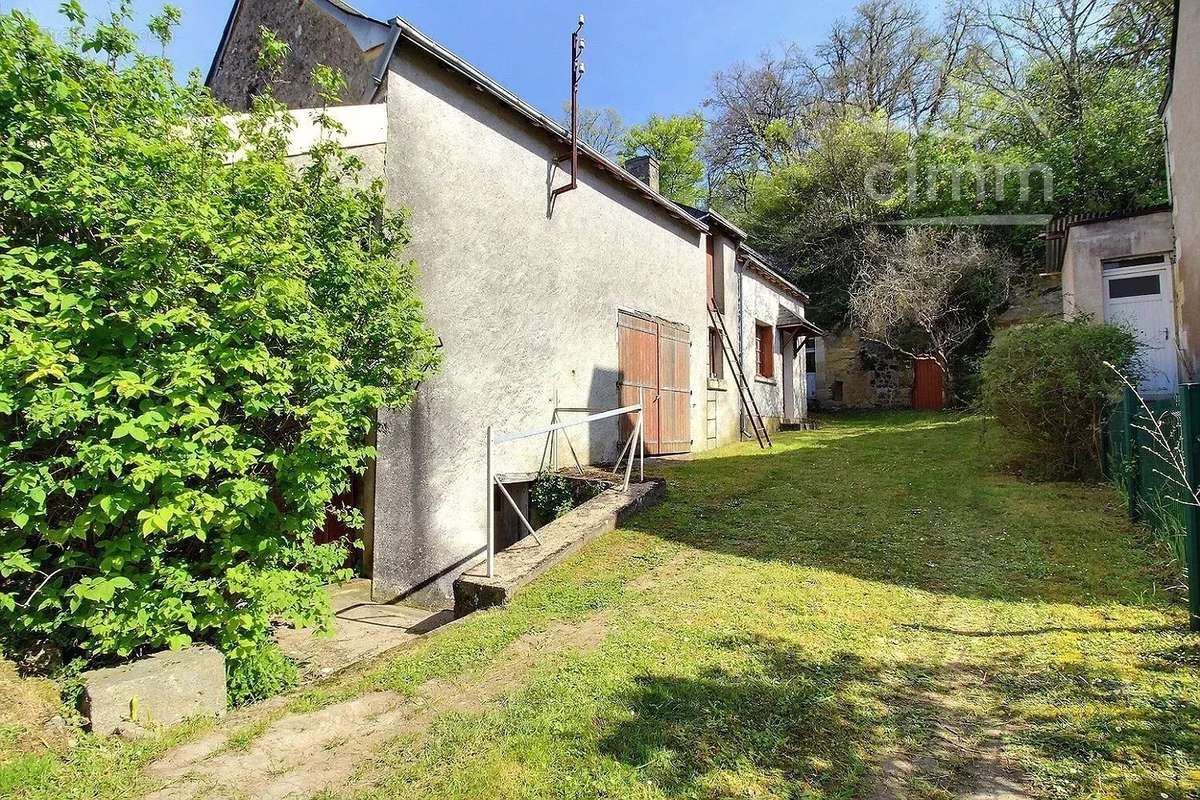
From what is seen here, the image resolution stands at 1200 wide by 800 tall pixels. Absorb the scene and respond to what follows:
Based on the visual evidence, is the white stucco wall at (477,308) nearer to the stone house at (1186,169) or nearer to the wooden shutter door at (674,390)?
the wooden shutter door at (674,390)

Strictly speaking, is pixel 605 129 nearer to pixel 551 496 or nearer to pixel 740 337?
pixel 740 337

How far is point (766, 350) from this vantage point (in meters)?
16.1

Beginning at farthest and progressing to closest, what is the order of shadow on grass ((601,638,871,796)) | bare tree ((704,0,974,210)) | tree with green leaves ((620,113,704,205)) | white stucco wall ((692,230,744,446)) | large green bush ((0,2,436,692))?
tree with green leaves ((620,113,704,205))
bare tree ((704,0,974,210))
white stucco wall ((692,230,744,446))
large green bush ((0,2,436,692))
shadow on grass ((601,638,871,796))

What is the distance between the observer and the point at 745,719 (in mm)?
2912

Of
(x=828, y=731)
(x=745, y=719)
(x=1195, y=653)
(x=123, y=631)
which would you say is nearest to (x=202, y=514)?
(x=123, y=631)

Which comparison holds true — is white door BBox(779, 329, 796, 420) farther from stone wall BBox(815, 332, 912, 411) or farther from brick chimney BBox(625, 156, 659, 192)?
brick chimney BBox(625, 156, 659, 192)

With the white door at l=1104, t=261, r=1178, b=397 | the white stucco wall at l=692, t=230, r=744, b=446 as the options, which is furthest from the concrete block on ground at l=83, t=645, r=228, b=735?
the white door at l=1104, t=261, r=1178, b=397

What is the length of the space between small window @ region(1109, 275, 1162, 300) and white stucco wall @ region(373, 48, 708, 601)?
345 inches

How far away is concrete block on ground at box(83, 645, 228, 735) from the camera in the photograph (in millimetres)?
3186

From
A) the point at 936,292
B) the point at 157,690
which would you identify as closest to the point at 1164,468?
the point at 157,690

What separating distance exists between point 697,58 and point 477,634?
2838cm

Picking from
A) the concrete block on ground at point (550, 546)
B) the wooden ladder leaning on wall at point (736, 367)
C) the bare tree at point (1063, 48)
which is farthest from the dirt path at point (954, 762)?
the bare tree at point (1063, 48)

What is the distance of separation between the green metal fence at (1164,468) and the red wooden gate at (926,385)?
1336 centimetres

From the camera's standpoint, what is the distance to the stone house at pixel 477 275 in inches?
248
